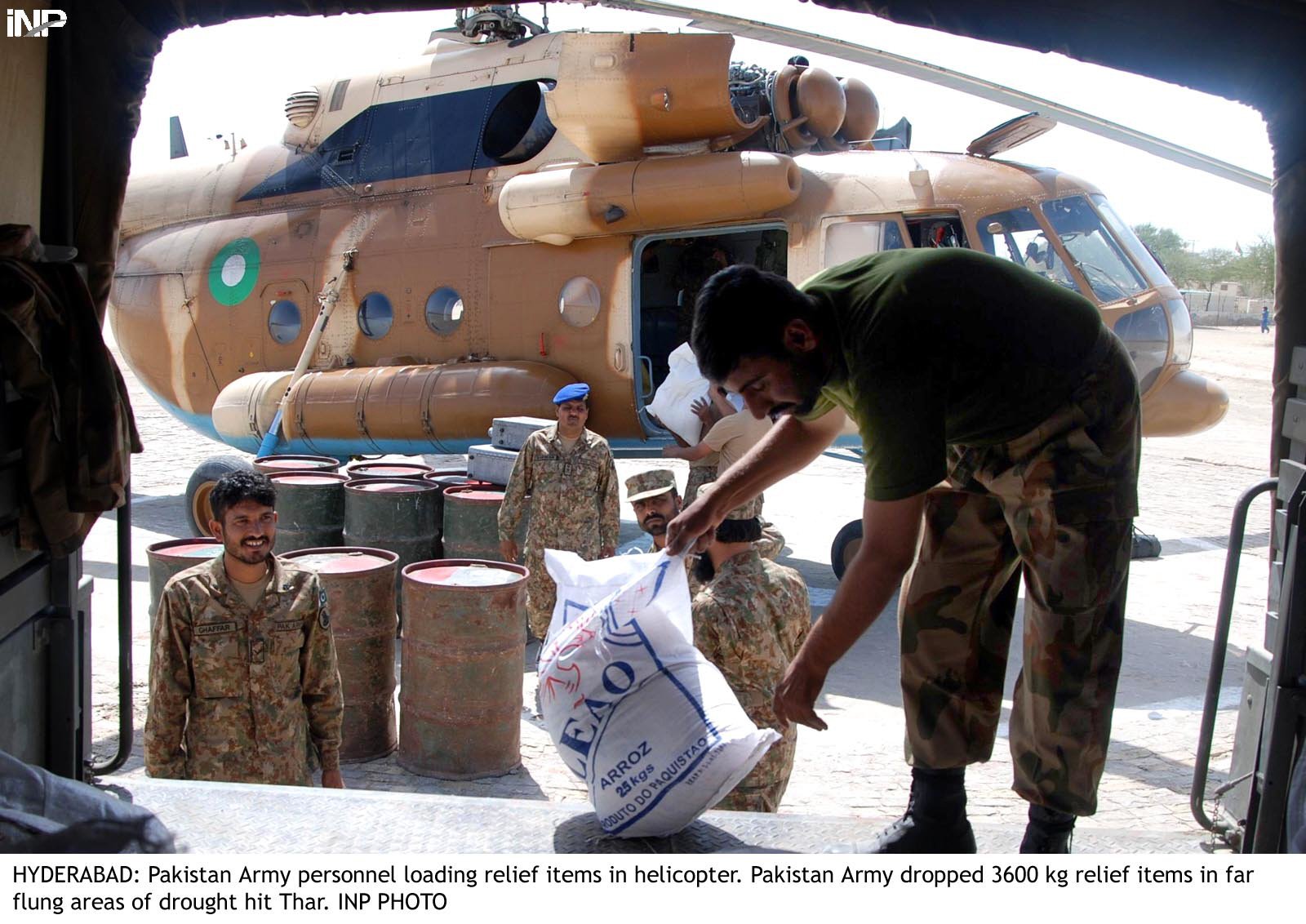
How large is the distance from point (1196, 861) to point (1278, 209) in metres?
1.59

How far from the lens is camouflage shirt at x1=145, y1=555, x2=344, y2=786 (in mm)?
3959

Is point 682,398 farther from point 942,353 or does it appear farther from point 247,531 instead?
point 942,353

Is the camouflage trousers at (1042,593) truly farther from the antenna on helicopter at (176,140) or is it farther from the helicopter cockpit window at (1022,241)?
the antenna on helicopter at (176,140)

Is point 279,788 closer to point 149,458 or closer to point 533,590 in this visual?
point 533,590

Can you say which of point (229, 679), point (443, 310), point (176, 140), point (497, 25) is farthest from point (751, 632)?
point (176, 140)

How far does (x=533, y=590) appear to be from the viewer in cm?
695

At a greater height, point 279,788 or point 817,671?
point 817,671

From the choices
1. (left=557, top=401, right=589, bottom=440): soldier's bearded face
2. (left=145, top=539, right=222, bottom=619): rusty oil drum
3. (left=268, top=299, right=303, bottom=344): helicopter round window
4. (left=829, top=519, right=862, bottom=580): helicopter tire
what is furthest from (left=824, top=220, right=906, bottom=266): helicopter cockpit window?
(left=268, top=299, right=303, bottom=344): helicopter round window

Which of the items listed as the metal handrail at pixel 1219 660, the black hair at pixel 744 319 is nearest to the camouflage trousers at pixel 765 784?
the metal handrail at pixel 1219 660

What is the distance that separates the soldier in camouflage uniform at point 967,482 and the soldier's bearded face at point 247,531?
89.8 inches

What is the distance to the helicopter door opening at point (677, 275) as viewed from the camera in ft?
33.4

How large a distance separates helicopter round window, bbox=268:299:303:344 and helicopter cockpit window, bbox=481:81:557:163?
2.56 metres

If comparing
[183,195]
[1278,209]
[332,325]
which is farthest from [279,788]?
[183,195]

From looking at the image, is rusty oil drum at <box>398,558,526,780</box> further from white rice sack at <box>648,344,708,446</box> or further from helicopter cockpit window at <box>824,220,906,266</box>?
helicopter cockpit window at <box>824,220,906,266</box>
